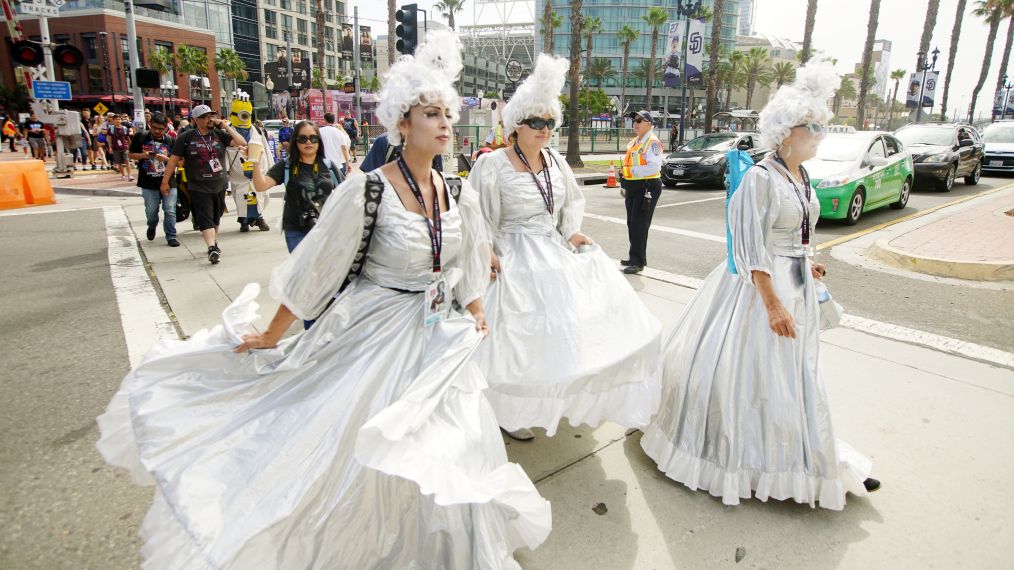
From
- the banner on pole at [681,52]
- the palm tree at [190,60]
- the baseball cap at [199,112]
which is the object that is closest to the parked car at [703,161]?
the banner on pole at [681,52]

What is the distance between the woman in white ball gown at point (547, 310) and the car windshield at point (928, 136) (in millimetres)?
15546

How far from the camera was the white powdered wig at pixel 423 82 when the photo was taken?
7.68 ft

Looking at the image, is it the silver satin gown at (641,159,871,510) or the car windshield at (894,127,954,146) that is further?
the car windshield at (894,127,954,146)

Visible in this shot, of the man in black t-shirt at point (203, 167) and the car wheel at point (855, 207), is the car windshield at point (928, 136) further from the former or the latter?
the man in black t-shirt at point (203, 167)

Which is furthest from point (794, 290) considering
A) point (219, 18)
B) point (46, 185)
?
point (219, 18)

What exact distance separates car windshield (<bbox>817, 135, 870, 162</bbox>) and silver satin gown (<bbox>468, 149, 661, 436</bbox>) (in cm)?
951

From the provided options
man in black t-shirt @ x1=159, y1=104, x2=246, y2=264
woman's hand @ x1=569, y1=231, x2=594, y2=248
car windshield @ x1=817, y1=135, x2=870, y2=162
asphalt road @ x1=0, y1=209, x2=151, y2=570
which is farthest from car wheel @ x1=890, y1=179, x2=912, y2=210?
asphalt road @ x1=0, y1=209, x2=151, y2=570

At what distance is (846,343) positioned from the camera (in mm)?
5023

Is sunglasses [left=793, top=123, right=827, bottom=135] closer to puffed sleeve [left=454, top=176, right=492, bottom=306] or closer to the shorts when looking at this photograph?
puffed sleeve [left=454, top=176, right=492, bottom=306]

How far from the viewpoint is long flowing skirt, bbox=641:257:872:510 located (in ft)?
9.21

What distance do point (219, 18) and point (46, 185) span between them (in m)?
62.0

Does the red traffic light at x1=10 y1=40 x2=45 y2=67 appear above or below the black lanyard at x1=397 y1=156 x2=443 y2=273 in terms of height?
above

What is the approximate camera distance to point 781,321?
2762 mm

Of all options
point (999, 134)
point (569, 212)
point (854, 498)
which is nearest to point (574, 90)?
point (999, 134)
